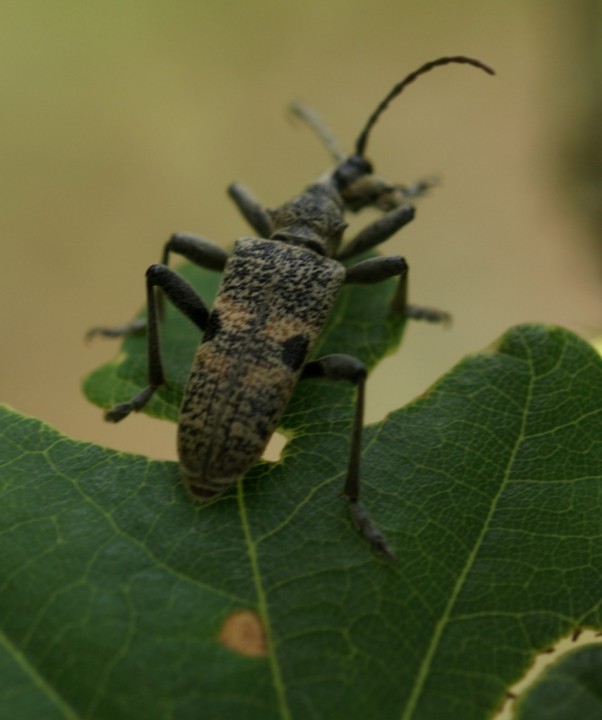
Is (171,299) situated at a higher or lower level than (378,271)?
higher

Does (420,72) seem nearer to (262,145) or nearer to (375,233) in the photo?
(375,233)

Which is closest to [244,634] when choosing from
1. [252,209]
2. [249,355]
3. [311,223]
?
[249,355]

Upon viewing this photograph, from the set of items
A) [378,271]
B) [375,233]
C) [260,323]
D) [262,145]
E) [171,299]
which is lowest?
[378,271]

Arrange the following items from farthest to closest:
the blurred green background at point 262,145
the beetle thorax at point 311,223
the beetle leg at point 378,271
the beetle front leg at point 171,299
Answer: the blurred green background at point 262,145, the beetle thorax at point 311,223, the beetle leg at point 378,271, the beetle front leg at point 171,299

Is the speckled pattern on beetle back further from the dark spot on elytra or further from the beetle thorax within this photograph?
the beetle thorax

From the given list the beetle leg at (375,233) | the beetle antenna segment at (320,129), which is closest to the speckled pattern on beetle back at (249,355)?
the beetle leg at (375,233)

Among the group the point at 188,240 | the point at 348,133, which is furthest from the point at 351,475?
the point at 348,133

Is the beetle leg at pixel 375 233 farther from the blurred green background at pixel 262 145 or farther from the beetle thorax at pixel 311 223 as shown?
the blurred green background at pixel 262 145
